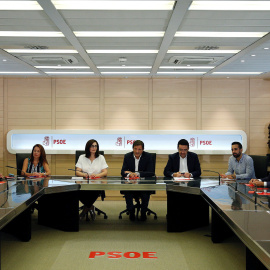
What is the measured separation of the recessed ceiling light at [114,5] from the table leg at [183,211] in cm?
260

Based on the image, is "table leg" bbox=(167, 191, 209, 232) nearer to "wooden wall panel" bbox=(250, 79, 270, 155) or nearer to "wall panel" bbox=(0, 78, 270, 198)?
"wall panel" bbox=(0, 78, 270, 198)

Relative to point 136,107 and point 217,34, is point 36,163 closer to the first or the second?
point 136,107

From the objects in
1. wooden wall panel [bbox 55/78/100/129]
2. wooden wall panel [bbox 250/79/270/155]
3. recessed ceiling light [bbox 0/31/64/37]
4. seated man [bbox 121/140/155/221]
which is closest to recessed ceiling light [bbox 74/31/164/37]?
recessed ceiling light [bbox 0/31/64/37]

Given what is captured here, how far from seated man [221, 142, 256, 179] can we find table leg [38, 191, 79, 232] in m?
2.29

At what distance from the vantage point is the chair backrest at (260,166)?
17.8 feet

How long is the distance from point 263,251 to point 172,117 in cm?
587

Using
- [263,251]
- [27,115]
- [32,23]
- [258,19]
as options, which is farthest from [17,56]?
[263,251]

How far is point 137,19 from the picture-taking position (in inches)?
144

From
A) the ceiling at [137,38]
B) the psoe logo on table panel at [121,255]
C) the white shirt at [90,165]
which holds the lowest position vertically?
the psoe logo on table panel at [121,255]

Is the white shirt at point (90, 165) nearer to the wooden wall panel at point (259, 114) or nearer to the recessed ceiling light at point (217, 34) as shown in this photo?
the recessed ceiling light at point (217, 34)

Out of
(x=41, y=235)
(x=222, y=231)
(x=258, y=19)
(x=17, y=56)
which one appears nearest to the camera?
(x=258, y=19)

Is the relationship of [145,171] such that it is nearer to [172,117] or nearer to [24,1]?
[172,117]

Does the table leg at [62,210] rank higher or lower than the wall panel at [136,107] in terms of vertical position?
lower

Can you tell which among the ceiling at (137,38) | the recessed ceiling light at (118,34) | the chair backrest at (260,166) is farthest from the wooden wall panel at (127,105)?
the recessed ceiling light at (118,34)
